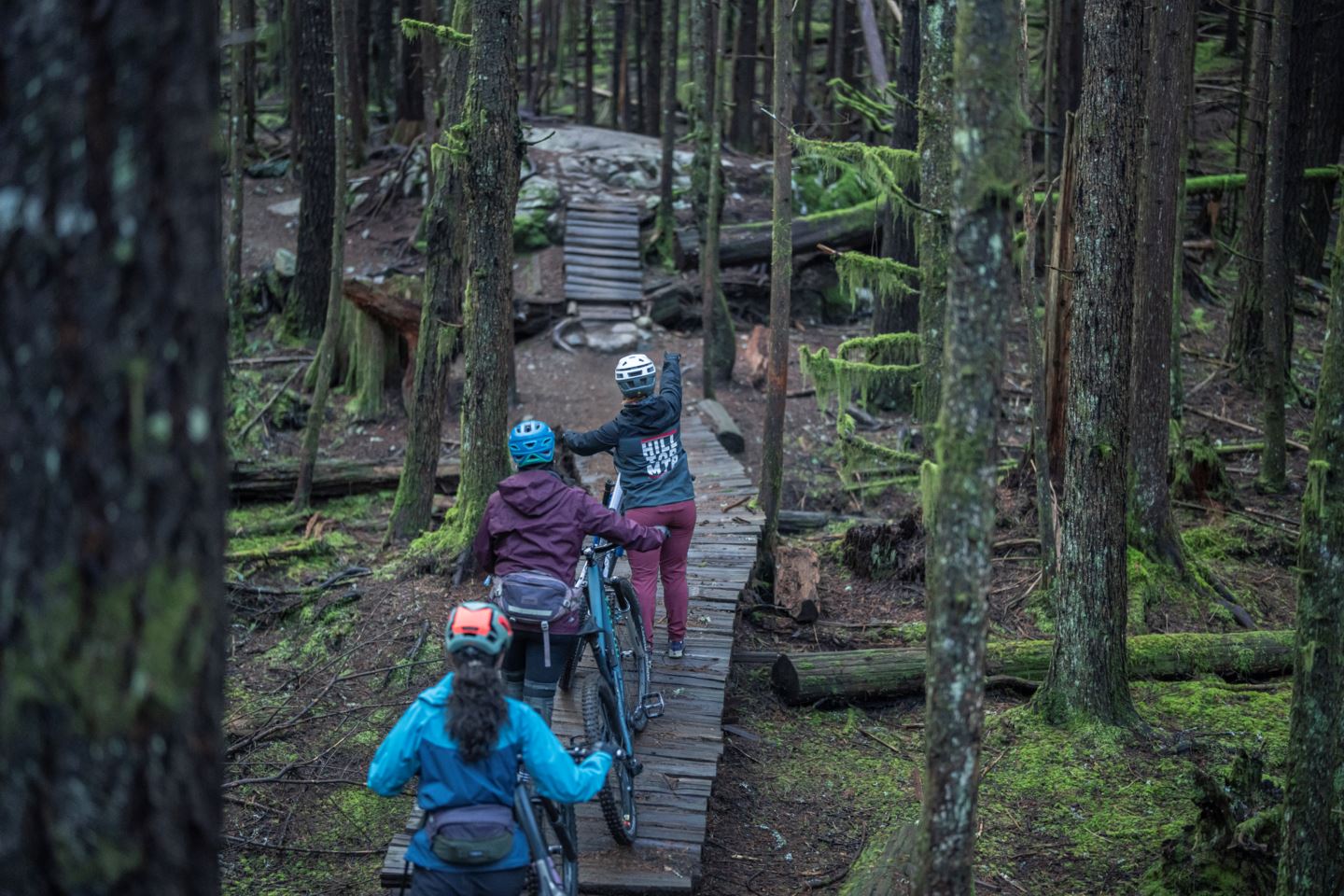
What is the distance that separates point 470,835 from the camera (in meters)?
4.10

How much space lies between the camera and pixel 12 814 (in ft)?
7.82

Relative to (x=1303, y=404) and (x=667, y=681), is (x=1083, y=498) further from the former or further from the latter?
(x=1303, y=404)

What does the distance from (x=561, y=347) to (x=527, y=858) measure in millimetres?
14847

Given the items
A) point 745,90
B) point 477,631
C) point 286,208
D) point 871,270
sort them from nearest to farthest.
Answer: point 477,631, point 871,270, point 286,208, point 745,90

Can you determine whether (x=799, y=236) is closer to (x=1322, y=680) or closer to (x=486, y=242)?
(x=486, y=242)

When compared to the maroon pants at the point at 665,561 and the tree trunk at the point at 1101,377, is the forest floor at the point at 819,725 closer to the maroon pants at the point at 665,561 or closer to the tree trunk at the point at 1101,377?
the tree trunk at the point at 1101,377

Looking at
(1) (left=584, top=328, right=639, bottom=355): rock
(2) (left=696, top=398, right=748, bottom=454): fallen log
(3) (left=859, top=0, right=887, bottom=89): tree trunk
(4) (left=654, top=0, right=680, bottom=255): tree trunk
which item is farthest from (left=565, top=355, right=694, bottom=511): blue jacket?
(3) (left=859, top=0, right=887, bottom=89): tree trunk

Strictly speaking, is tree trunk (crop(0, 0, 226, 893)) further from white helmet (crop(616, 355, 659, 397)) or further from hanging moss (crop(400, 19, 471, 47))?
hanging moss (crop(400, 19, 471, 47))

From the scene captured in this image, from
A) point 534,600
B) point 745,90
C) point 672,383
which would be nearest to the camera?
point 534,600

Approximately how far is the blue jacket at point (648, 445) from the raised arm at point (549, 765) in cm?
316

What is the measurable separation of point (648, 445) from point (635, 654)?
4.64 ft

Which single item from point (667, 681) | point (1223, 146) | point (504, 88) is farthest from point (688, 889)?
point (1223, 146)

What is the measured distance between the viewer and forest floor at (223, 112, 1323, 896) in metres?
6.70

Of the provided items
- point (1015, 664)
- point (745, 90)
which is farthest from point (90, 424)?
point (745, 90)
